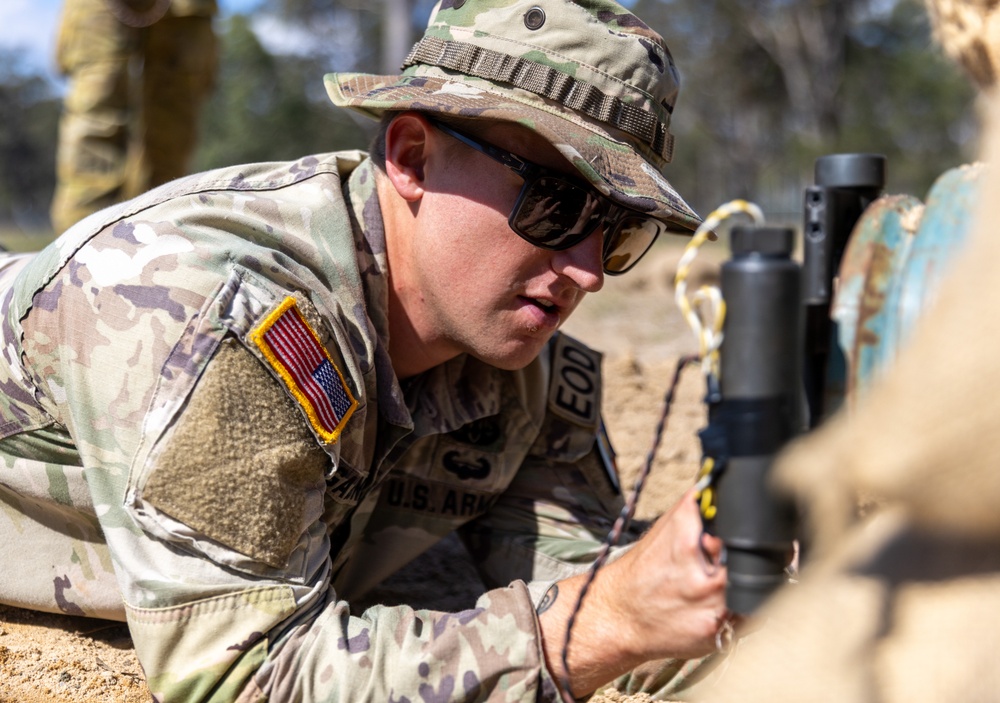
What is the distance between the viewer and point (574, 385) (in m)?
2.56

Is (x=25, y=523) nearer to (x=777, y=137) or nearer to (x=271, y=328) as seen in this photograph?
(x=271, y=328)

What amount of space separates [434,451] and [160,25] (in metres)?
4.60

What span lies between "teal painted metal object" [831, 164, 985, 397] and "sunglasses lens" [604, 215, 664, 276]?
0.67 meters

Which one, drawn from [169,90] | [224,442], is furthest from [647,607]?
[169,90]

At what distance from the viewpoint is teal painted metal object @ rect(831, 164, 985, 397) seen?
4.00 feet

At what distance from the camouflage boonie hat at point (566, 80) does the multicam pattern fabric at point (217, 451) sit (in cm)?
29

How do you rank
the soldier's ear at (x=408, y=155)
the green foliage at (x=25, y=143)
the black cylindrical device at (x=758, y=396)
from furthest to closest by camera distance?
the green foliage at (x=25, y=143)
the soldier's ear at (x=408, y=155)
the black cylindrical device at (x=758, y=396)

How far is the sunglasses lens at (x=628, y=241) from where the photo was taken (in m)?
2.00

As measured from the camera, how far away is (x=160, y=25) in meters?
6.05

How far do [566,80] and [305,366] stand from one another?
2.33ft

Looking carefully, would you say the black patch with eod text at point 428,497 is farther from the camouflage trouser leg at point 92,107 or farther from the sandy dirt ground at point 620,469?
the camouflage trouser leg at point 92,107

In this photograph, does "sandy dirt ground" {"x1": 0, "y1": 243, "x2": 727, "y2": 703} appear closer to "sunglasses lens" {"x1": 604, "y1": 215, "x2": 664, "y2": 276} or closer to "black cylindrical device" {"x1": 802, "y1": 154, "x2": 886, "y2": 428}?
"sunglasses lens" {"x1": 604, "y1": 215, "x2": 664, "y2": 276}

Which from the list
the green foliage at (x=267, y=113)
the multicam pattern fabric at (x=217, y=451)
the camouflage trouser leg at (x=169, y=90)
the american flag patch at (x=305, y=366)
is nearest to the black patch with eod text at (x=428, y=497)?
the multicam pattern fabric at (x=217, y=451)

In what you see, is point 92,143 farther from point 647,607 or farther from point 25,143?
point 25,143
